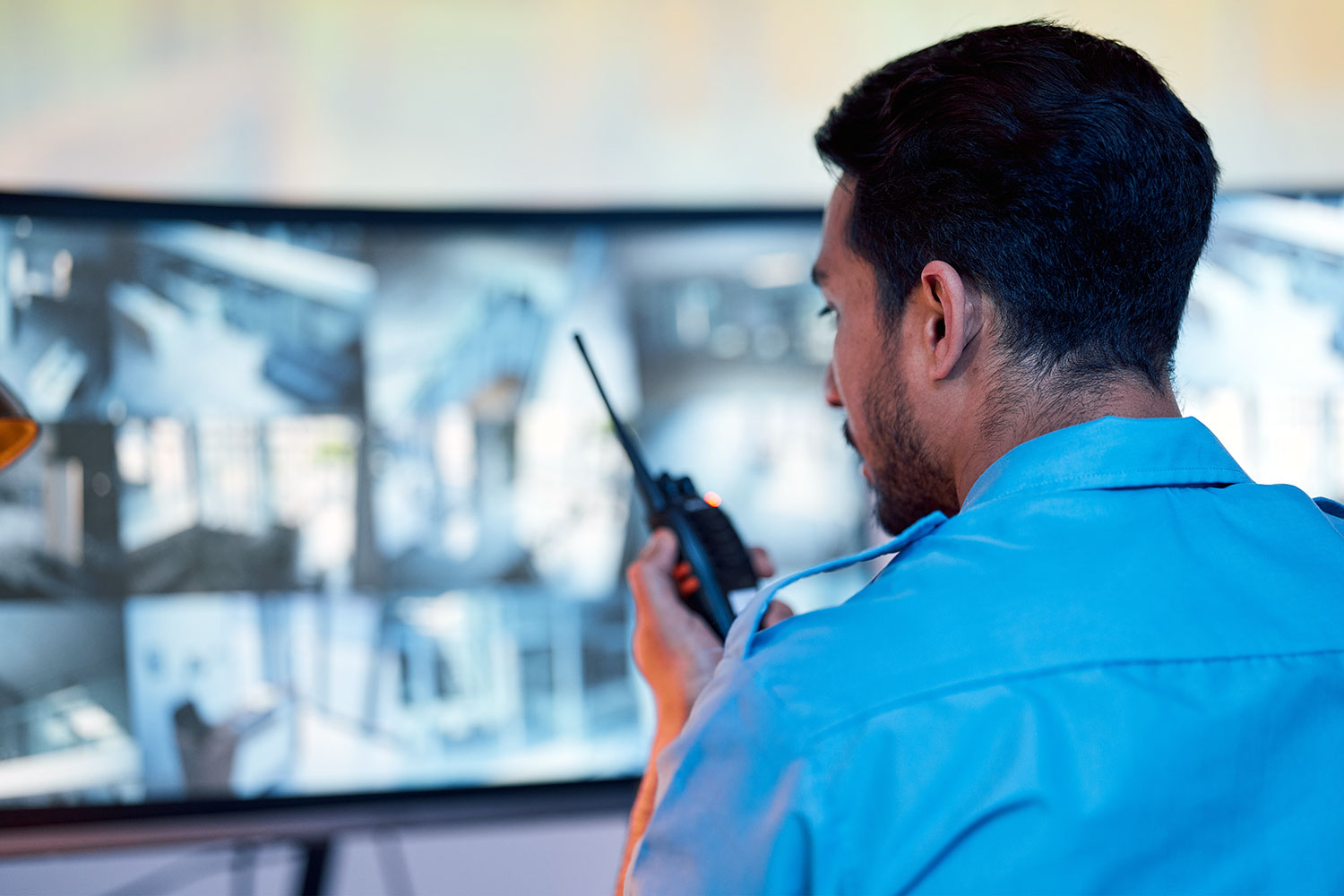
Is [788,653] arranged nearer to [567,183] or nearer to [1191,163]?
[1191,163]

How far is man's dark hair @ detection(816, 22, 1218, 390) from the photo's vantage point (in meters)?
0.59

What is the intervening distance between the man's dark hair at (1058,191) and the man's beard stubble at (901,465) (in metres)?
0.08

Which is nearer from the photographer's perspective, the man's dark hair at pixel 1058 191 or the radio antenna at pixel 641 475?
the man's dark hair at pixel 1058 191

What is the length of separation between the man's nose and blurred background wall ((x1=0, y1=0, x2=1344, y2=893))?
0.55m

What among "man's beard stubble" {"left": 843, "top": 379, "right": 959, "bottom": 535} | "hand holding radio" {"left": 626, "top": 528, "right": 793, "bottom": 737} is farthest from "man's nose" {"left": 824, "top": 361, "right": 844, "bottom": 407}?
"hand holding radio" {"left": 626, "top": 528, "right": 793, "bottom": 737}

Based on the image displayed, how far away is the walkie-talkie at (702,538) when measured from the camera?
2.64 feet

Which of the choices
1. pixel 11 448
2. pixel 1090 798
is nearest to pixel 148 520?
pixel 11 448

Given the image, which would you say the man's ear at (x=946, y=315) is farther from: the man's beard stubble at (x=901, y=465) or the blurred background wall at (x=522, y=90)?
the blurred background wall at (x=522, y=90)

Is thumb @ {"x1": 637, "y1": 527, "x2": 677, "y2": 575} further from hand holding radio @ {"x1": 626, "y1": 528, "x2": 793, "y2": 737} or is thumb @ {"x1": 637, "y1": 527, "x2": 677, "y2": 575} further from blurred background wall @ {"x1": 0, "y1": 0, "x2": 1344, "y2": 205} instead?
blurred background wall @ {"x1": 0, "y1": 0, "x2": 1344, "y2": 205}

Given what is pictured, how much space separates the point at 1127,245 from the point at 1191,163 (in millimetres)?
74

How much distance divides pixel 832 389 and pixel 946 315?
18 cm

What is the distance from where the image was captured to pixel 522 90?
4.38 feet

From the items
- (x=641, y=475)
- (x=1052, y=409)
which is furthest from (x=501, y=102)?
(x=1052, y=409)

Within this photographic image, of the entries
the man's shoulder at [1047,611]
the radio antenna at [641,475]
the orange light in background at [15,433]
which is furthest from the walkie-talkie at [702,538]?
the orange light in background at [15,433]
